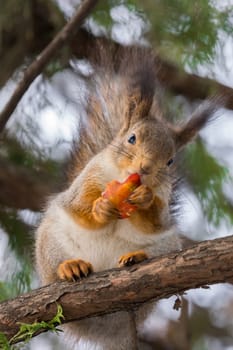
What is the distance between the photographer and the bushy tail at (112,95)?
2123 millimetres

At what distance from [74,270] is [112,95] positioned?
1.96 feet

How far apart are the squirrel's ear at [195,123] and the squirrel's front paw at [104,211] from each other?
32 centimetres

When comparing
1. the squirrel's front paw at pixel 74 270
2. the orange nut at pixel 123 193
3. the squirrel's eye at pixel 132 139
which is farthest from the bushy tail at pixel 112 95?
the squirrel's front paw at pixel 74 270

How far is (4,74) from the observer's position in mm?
2666

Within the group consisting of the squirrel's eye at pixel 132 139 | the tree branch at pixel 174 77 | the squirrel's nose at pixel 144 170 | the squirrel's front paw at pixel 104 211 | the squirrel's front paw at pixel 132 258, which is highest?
the tree branch at pixel 174 77

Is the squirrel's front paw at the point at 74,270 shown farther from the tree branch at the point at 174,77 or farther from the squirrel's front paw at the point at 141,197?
the tree branch at the point at 174,77

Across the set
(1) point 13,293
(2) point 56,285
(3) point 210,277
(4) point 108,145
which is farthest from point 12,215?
(3) point 210,277

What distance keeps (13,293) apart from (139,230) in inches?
22.6

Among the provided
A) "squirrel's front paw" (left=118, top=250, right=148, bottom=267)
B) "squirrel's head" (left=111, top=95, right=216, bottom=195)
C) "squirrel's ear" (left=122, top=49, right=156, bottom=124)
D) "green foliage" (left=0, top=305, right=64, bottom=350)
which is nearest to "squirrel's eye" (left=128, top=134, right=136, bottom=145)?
"squirrel's head" (left=111, top=95, right=216, bottom=195)

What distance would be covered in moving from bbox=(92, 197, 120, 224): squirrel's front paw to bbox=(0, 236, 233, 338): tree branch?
20 centimetres

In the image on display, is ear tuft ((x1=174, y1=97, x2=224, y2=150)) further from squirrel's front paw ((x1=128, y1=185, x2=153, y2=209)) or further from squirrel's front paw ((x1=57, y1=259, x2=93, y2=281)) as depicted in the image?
squirrel's front paw ((x1=57, y1=259, x2=93, y2=281))

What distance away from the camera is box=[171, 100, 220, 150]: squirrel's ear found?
83.4 inches

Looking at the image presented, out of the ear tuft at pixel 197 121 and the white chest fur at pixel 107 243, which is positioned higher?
the ear tuft at pixel 197 121

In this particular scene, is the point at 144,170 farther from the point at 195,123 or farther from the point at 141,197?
the point at 195,123
